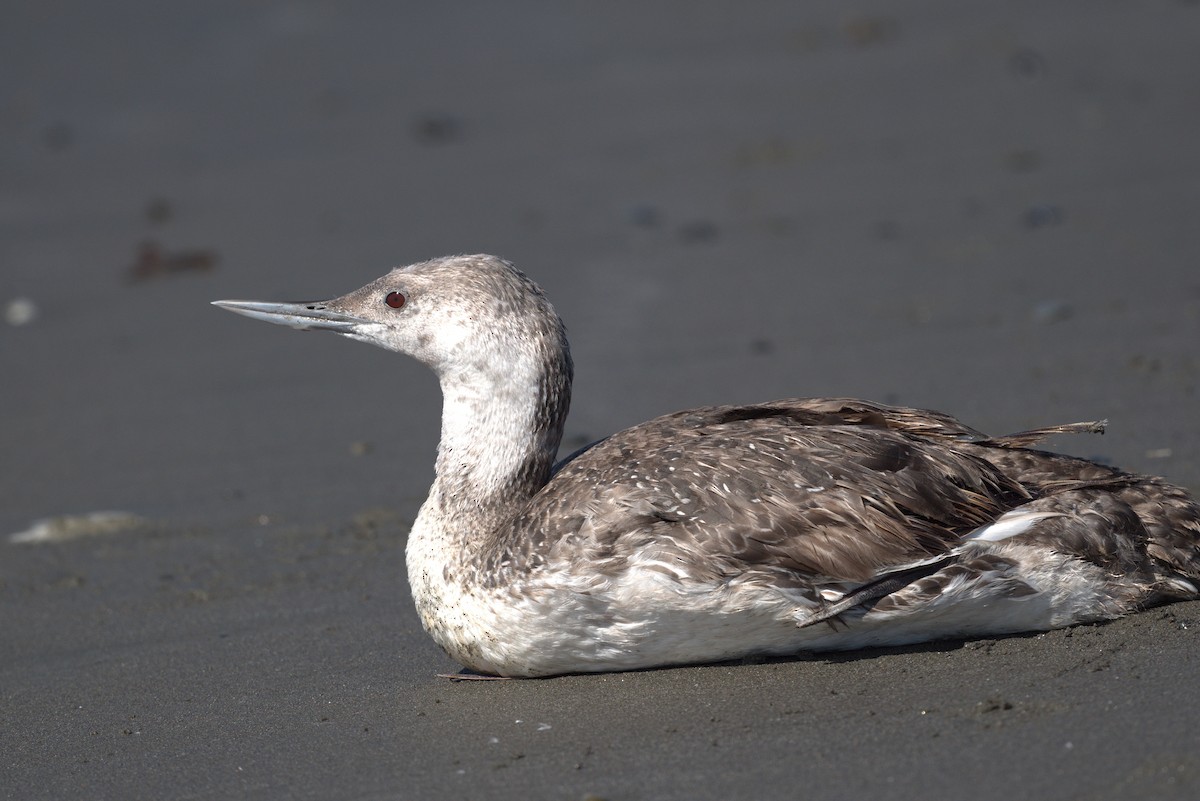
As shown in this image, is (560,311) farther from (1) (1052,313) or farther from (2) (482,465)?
(2) (482,465)

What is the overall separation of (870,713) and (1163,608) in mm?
1112

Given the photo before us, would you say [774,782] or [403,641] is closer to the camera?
[774,782]

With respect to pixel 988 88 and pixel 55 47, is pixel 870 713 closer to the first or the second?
pixel 988 88

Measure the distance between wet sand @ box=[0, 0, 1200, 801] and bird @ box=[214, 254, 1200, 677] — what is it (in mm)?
130

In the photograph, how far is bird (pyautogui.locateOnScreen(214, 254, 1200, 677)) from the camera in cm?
416

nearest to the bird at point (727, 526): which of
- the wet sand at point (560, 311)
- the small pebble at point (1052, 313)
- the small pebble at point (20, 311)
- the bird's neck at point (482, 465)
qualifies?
the bird's neck at point (482, 465)

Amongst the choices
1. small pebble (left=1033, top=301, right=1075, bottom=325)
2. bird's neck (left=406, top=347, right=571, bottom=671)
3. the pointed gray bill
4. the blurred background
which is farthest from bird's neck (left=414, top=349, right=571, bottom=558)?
small pebble (left=1033, top=301, right=1075, bottom=325)

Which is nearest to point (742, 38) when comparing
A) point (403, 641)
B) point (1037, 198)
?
point (1037, 198)

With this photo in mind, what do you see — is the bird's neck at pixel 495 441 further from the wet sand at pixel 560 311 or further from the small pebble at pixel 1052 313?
the small pebble at pixel 1052 313

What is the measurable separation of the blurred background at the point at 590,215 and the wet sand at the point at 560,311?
39 millimetres

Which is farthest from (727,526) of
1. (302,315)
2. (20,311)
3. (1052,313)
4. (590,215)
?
(20,311)

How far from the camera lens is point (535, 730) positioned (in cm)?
404

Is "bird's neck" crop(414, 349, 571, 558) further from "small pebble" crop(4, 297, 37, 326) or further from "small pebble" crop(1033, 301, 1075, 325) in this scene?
"small pebble" crop(4, 297, 37, 326)

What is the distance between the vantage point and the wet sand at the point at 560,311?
3943 millimetres
